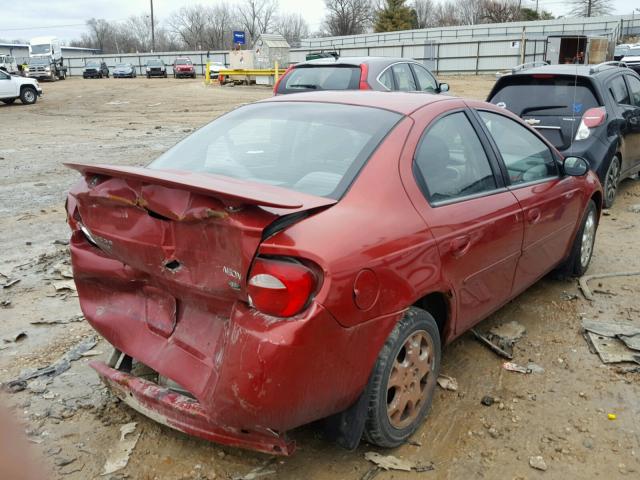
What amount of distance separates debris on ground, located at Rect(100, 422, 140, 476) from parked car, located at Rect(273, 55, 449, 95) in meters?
7.55

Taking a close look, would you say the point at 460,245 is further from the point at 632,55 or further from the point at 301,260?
the point at 632,55

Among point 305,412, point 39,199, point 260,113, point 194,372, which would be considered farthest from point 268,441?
point 39,199

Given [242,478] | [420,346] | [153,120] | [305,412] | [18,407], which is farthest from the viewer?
[153,120]

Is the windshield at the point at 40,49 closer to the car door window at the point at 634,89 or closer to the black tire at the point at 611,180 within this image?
the car door window at the point at 634,89

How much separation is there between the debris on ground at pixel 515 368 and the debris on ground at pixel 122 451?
7.29 feet

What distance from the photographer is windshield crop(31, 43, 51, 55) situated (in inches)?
1954

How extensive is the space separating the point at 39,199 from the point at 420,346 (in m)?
7.03

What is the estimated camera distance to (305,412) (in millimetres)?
2463

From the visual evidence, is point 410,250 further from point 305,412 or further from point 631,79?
point 631,79

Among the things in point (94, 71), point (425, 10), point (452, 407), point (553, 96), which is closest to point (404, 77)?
point (553, 96)

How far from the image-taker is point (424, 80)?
11.5 m

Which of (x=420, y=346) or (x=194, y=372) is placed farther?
(x=420, y=346)

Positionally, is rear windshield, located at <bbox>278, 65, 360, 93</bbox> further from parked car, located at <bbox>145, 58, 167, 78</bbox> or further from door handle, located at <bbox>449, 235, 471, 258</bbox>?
parked car, located at <bbox>145, 58, 167, 78</bbox>

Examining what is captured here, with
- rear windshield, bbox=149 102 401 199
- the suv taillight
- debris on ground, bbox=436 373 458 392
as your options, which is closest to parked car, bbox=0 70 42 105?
the suv taillight
